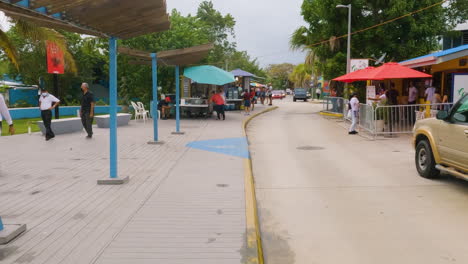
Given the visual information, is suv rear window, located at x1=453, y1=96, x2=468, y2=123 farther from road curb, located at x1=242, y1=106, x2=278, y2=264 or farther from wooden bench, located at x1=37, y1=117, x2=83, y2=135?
wooden bench, located at x1=37, y1=117, x2=83, y2=135

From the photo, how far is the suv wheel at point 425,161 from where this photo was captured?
27.2 ft

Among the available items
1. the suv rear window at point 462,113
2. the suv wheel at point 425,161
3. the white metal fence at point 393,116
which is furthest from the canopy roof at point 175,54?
the suv rear window at point 462,113

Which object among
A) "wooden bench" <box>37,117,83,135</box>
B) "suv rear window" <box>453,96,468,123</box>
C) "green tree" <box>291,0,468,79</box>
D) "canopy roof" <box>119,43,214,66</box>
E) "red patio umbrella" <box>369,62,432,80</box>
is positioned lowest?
"wooden bench" <box>37,117,83,135</box>

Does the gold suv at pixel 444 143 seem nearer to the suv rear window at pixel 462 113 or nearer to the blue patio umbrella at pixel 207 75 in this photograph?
the suv rear window at pixel 462 113

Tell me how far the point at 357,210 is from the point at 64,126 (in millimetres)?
12305

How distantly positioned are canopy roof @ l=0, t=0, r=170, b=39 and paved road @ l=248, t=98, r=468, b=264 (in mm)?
3500

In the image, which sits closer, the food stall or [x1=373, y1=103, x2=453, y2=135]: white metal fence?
[x1=373, y1=103, x2=453, y2=135]: white metal fence

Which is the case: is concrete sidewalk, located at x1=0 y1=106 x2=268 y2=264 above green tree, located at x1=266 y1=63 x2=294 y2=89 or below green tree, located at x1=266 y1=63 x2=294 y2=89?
below

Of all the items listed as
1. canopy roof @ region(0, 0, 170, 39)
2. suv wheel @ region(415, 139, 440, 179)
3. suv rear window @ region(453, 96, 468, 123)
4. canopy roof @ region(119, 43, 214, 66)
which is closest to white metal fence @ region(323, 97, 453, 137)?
suv wheel @ region(415, 139, 440, 179)

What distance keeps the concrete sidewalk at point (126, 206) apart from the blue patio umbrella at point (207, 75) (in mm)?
9368

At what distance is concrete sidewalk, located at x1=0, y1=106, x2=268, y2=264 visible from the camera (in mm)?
4500

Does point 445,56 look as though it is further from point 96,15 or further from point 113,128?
point 96,15

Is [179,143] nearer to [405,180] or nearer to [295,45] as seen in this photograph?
[405,180]


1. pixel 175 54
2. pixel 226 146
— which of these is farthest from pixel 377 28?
pixel 226 146
